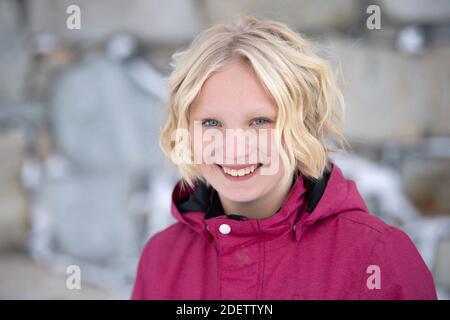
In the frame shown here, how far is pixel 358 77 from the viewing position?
5.24 feet

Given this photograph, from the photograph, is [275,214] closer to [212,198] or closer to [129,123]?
[212,198]

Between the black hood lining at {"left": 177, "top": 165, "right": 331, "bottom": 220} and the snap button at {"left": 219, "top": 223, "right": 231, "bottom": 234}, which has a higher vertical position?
the black hood lining at {"left": 177, "top": 165, "right": 331, "bottom": 220}

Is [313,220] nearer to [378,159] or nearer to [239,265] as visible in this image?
[239,265]

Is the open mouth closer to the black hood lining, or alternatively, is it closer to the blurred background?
the black hood lining

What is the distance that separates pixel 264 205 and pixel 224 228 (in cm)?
9

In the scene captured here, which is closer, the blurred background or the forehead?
the forehead

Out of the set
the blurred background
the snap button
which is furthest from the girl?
the blurred background

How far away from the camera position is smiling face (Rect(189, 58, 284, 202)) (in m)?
0.88

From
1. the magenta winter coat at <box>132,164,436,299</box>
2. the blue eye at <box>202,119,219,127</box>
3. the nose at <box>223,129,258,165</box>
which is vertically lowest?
the magenta winter coat at <box>132,164,436,299</box>

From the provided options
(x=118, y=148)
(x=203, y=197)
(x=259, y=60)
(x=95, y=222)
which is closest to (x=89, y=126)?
(x=118, y=148)

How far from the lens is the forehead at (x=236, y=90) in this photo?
88cm

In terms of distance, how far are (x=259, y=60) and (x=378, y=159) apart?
2.75 feet

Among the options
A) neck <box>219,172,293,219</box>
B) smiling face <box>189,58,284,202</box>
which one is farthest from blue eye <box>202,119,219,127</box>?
neck <box>219,172,293,219</box>

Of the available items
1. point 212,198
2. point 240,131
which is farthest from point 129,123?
point 240,131
